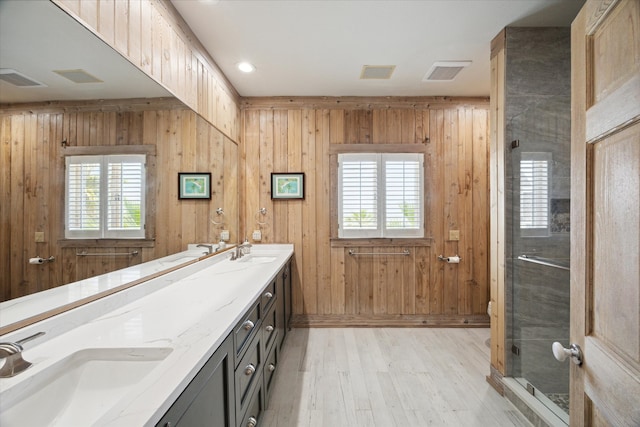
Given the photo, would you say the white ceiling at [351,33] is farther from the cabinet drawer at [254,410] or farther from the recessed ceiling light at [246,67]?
the cabinet drawer at [254,410]

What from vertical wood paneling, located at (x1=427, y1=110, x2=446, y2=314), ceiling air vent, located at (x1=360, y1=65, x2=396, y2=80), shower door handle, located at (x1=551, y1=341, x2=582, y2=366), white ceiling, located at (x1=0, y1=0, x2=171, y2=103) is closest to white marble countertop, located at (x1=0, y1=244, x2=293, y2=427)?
white ceiling, located at (x1=0, y1=0, x2=171, y2=103)

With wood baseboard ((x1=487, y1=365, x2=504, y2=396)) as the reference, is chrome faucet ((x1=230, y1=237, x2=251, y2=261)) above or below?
above

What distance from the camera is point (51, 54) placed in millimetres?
1100

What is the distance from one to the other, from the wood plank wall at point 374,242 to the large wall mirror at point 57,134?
1.69 meters

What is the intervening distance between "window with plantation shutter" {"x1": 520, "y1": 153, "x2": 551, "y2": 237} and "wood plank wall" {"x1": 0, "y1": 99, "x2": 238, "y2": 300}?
7.88ft

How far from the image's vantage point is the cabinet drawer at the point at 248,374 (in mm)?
1386

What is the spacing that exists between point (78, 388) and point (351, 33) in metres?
2.50

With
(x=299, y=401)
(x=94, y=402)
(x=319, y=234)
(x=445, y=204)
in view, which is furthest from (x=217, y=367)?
(x=445, y=204)

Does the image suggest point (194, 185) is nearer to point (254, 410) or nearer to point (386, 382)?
point (254, 410)

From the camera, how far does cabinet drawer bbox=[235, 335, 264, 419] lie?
54.6 inches

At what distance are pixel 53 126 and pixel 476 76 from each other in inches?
131

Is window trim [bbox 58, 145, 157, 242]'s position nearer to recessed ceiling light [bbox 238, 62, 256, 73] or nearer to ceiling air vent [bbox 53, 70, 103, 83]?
ceiling air vent [bbox 53, 70, 103, 83]

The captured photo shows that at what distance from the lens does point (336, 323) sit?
3.43 m

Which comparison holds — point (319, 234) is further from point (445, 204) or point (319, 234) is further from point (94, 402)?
point (94, 402)
